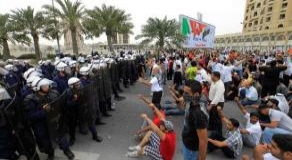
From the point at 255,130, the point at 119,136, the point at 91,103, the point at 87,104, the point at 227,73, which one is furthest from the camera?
the point at 227,73

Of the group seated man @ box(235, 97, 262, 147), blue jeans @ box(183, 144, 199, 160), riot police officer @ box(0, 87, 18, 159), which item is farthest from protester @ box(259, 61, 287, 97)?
riot police officer @ box(0, 87, 18, 159)

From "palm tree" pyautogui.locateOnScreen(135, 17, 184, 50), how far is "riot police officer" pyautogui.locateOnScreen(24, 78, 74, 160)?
2295cm

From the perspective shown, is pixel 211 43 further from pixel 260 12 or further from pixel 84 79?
pixel 260 12

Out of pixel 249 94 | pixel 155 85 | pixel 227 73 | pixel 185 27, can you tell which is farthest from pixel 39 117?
pixel 185 27

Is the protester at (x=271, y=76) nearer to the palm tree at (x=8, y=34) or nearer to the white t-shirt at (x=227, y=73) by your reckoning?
the white t-shirt at (x=227, y=73)

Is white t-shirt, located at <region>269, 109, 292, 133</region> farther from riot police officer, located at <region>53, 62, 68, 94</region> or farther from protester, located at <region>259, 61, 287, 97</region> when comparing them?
riot police officer, located at <region>53, 62, 68, 94</region>

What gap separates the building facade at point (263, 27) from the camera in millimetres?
53250

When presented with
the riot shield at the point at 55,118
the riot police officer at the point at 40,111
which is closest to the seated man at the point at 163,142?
the riot shield at the point at 55,118

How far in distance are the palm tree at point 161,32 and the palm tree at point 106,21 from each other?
263 cm

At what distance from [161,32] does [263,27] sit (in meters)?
66.6

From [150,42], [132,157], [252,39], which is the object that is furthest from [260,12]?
[132,157]

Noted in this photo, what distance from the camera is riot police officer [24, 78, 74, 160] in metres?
5.25

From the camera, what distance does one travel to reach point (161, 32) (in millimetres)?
28016

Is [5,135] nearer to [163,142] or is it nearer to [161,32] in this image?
[163,142]
